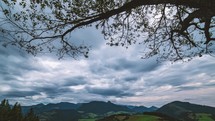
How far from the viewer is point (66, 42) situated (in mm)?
14000

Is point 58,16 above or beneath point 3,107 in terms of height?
beneath

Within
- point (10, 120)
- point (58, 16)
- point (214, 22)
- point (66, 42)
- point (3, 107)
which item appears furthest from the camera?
point (3, 107)

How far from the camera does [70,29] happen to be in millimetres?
12055

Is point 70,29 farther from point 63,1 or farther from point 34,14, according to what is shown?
point 34,14

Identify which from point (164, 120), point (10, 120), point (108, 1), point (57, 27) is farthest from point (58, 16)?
point (164, 120)

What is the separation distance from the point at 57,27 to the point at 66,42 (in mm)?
1267

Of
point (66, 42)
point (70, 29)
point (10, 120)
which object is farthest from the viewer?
point (10, 120)

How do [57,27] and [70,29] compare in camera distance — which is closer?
[70,29]

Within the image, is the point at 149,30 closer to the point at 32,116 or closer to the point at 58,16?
the point at 58,16

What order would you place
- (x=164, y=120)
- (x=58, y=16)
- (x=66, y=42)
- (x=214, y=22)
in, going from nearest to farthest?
(x=58, y=16) → (x=66, y=42) → (x=214, y=22) → (x=164, y=120)

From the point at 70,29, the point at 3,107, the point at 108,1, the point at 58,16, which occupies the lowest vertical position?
the point at 70,29

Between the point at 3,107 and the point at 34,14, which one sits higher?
the point at 3,107

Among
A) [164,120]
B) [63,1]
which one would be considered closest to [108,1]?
[63,1]

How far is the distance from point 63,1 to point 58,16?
84cm
